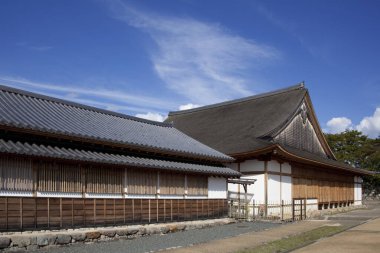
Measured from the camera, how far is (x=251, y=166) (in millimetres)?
25922

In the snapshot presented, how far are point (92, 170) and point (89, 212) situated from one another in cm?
152

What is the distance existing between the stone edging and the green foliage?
4321 centimetres

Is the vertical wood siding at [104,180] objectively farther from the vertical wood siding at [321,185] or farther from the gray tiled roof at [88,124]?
the vertical wood siding at [321,185]

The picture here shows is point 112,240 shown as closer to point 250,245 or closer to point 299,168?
point 250,245

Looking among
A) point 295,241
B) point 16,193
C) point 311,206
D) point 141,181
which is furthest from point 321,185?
point 16,193

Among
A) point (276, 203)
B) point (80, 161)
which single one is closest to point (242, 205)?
point (276, 203)

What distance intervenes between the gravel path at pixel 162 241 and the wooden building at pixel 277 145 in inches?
212

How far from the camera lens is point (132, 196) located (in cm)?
1703

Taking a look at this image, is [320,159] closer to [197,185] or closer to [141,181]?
[197,185]

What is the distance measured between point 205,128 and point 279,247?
21.8m

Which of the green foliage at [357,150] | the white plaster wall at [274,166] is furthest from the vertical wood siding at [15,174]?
the green foliage at [357,150]

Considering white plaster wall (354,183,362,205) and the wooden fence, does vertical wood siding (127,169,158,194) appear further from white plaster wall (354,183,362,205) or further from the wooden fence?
white plaster wall (354,183,362,205)

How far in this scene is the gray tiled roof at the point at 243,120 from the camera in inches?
1107

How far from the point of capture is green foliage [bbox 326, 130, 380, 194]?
5634 cm
